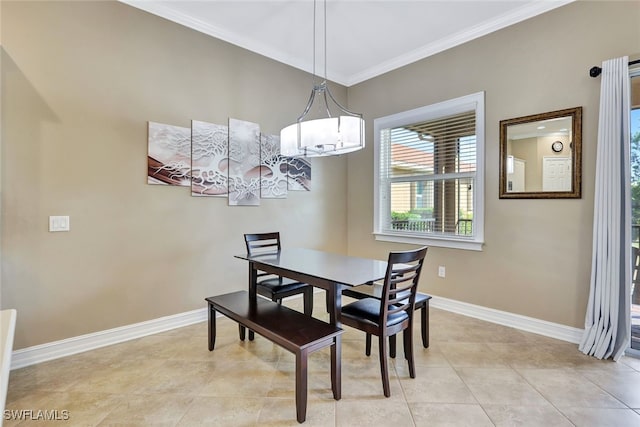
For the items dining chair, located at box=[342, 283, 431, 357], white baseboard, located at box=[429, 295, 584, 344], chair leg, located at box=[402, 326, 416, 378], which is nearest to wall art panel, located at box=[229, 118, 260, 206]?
dining chair, located at box=[342, 283, 431, 357]

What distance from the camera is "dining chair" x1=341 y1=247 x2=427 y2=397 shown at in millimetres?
1902

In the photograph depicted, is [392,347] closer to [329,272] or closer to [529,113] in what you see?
[329,272]

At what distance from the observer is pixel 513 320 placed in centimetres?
304

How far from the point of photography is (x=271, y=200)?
3764 mm

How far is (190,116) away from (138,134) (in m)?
0.53

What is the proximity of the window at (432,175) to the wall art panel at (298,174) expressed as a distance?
96 cm

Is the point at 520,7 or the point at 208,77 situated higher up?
the point at 520,7

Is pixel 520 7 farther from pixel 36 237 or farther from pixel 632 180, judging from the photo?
pixel 36 237

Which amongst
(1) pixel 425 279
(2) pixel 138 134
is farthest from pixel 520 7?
(2) pixel 138 134

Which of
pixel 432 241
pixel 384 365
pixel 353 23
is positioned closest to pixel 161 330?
pixel 384 365

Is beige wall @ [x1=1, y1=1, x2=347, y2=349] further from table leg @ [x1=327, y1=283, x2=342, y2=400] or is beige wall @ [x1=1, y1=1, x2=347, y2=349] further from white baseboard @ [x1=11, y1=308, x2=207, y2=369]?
table leg @ [x1=327, y1=283, x2=342, y2=400]

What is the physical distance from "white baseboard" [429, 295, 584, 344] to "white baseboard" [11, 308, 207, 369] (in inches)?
107

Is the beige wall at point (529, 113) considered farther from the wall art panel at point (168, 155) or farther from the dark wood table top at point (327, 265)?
the wall art panel at point (168, 155)

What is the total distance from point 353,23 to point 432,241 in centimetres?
254
